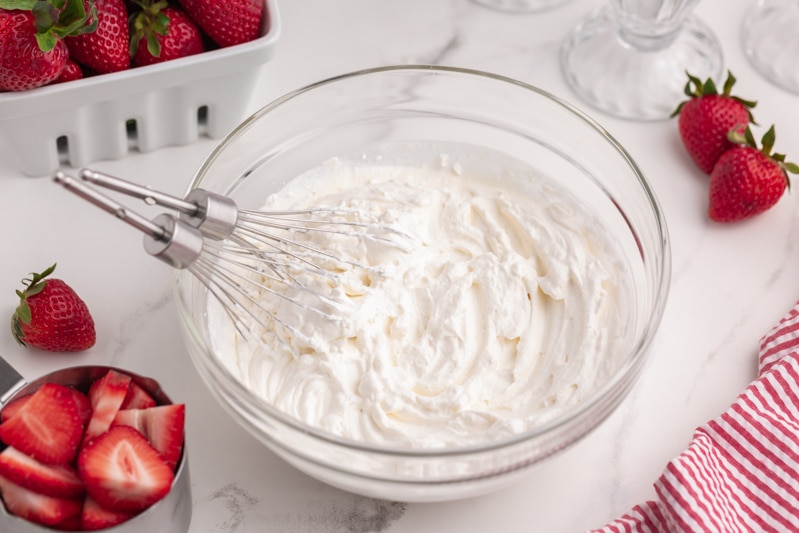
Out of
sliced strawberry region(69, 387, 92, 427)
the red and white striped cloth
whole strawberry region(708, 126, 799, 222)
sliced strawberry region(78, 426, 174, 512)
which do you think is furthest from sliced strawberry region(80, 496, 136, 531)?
whole strawberry region(708, 126, 799, 222)

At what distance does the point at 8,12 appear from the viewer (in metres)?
1.37

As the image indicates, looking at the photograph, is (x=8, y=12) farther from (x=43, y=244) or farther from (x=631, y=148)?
(x=631, y=148)

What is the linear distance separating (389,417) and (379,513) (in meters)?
0.14

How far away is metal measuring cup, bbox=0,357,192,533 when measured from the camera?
1128 mm

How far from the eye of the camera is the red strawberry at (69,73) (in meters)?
1.49

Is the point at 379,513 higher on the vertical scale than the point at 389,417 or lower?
lower

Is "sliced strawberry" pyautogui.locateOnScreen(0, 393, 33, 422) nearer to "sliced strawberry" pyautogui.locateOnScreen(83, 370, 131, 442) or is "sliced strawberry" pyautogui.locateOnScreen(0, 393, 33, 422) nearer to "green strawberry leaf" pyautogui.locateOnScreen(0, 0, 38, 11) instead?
"sliced strawberry" pyautogui.locateOnScreen(83, 370, 131, 442)

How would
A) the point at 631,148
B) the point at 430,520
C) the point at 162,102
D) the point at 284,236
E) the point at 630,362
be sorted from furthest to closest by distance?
1. the point at 631,148
2. the point at 162,102
3. the point at 284,236
4. the point at 430,520
5. the point at 630,362

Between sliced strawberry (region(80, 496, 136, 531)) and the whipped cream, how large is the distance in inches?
10.4

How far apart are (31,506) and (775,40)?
151 cm

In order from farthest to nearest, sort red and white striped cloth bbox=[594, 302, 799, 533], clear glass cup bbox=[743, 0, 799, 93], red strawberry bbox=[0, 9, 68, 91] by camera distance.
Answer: clear glass cup bbox=[743, 0, 799, 93] < red strawberry bbox=[0, 9, 68, 91] < red and white striped cloth bbox=[594, 302, 799, 533]

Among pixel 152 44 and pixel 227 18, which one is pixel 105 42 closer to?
pixel 152 44

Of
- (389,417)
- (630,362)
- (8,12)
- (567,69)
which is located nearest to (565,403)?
(630,362)

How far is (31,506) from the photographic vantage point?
3.68 feet
